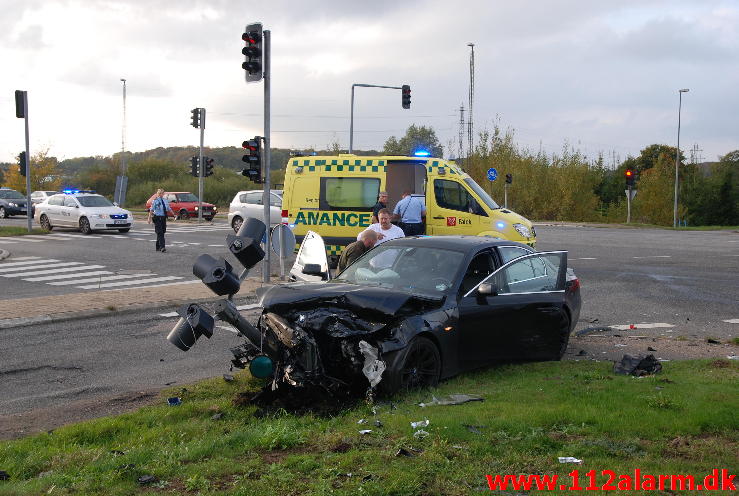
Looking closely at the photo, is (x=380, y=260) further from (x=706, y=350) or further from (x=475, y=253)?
(x=706, y=350)

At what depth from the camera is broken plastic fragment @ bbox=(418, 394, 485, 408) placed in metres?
6.06

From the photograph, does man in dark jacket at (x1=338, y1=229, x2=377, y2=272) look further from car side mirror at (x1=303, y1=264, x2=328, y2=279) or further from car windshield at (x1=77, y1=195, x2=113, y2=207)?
car windshield at (x1=77, y1=195, x2=113, y2=207)

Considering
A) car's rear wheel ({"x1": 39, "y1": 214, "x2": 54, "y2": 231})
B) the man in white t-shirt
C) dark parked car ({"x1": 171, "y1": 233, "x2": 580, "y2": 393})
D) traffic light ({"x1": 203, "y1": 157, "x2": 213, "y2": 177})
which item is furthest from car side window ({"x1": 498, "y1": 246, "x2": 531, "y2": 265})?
traffic light ({"x1": 203, "y1": 157, "x2": 213, "y2": 177})

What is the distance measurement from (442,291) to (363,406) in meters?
1.59

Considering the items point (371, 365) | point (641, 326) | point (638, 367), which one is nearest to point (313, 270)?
point (371, 365)

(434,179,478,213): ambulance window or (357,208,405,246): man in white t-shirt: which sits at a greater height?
(434,179,478,213): ambulance window

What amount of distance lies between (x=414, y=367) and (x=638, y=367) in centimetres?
237

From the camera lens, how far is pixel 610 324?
10.9m

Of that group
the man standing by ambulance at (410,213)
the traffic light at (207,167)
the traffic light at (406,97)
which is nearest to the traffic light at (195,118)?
the traffic light at (207,167)

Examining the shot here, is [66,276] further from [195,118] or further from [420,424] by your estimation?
[195,118]

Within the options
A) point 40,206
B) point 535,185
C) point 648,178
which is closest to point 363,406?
point 40,206

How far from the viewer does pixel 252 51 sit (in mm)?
14055

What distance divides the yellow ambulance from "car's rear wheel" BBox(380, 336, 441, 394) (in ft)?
33.4

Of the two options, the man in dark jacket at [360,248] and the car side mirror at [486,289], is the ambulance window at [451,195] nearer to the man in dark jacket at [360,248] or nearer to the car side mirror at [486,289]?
the man in dark jacket at [360,248]
